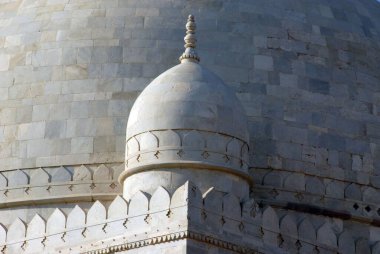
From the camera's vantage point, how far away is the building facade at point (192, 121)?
25.2 metres

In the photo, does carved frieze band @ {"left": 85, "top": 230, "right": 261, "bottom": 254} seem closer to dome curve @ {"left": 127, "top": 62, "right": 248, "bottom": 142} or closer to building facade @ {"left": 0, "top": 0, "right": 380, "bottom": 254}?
building facade @ {"left": 0, "top": 0, "right": 380, "bottom": 254}

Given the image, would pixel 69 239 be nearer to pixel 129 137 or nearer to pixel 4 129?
pixel 129 137

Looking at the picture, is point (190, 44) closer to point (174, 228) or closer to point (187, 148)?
point (187, 148)

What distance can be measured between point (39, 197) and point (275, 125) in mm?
4516

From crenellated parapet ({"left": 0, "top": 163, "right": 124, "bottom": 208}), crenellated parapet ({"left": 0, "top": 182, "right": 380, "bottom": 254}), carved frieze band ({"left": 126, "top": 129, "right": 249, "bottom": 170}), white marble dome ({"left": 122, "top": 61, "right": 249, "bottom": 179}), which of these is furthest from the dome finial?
crenellated parapet ({"left": 0, "top": 182, "right": 380, "bottom": 254})

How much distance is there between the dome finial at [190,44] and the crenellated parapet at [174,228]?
9.64ft

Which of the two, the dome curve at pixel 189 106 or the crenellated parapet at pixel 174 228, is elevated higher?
the dome curve at pixel 189 106

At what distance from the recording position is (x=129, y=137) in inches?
1028

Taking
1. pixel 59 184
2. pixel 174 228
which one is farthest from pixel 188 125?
pixel 59 184

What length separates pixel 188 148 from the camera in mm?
25234

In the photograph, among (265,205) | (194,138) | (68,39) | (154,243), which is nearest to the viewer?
(154,243)

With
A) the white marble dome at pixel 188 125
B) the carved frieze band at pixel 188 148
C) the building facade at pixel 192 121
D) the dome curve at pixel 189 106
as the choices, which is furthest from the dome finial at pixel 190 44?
the carved frieze band at pixel 188 148

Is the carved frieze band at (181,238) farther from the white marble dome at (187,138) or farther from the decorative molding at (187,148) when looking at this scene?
the decorative molding at (187,148)

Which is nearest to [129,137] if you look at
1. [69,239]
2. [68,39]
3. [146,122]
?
[146,122]
